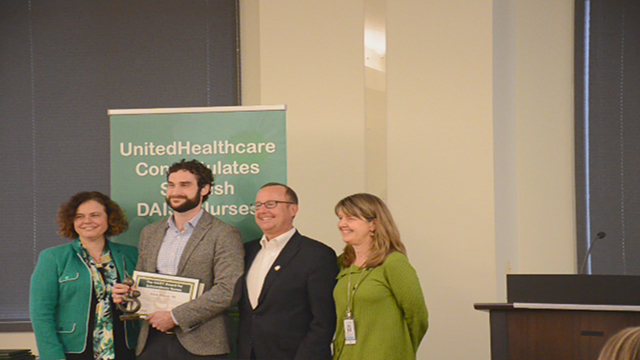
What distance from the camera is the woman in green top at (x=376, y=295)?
3.60m

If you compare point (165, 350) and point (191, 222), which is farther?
point (191, 222)

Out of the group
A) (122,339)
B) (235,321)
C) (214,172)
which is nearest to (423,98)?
(214,172)

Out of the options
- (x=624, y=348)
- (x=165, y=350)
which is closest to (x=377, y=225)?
(x=165, y=350)

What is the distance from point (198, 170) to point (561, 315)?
78.9 inches

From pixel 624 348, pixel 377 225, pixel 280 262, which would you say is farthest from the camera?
pixel 280 262

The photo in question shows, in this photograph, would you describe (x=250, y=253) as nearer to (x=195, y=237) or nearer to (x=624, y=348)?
(x=195, y=237)

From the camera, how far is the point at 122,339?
4.06 m

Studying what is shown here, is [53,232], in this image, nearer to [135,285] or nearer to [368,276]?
[135,285]

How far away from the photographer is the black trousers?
3.89 metres

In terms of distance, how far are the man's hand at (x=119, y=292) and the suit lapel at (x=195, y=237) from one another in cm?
28

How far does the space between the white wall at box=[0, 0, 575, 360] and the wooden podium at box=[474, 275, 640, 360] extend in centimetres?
170

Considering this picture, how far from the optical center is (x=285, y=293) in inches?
148

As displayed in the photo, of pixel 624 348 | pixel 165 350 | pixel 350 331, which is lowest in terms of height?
pixel 165 350

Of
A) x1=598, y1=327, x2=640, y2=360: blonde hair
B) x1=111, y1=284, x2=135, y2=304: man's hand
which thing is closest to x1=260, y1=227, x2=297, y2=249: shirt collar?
x1=111, y1=284, x2=135, y2=304: man's hand
